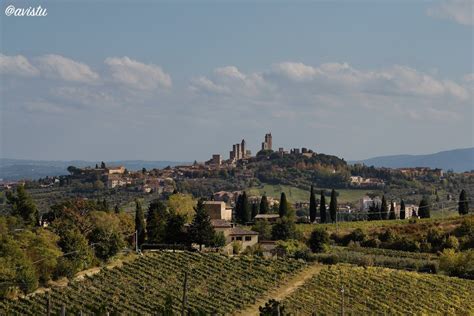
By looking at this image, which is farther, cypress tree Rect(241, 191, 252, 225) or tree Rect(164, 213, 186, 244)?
cypress tree Rect(241, 191, 252, 225)

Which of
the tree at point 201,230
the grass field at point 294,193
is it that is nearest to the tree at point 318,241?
the tree at point 201,230

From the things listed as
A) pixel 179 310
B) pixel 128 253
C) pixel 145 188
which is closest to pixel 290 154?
pixel 145 188

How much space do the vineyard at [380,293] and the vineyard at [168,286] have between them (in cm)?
237

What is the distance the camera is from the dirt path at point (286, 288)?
117 feet

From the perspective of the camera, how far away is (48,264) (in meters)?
40.0

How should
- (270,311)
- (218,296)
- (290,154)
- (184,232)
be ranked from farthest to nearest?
(290,154) → (184,232) → (218,296) → (270,311)

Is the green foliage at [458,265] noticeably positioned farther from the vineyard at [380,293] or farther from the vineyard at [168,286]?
the vineyard at [168,286]

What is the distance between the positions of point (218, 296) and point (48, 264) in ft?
32.3

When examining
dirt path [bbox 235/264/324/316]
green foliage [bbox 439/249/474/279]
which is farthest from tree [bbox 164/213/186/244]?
green foliage [bbox 439/249/474/279]

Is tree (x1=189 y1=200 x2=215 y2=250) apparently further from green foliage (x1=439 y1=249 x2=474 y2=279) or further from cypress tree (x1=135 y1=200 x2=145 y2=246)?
green foliage (x1=439 y1=249 x2=474 y2=279)

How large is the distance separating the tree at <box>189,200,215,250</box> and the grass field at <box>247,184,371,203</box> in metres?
80.5

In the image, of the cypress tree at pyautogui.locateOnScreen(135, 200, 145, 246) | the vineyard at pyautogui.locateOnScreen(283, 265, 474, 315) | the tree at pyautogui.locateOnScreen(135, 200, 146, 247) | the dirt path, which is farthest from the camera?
the cypress tree at pyautogui.locateOnScreen(135, 200, 145, 246)

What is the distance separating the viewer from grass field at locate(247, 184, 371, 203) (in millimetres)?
134875

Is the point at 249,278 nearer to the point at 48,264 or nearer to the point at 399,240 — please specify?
the point at 48,264
